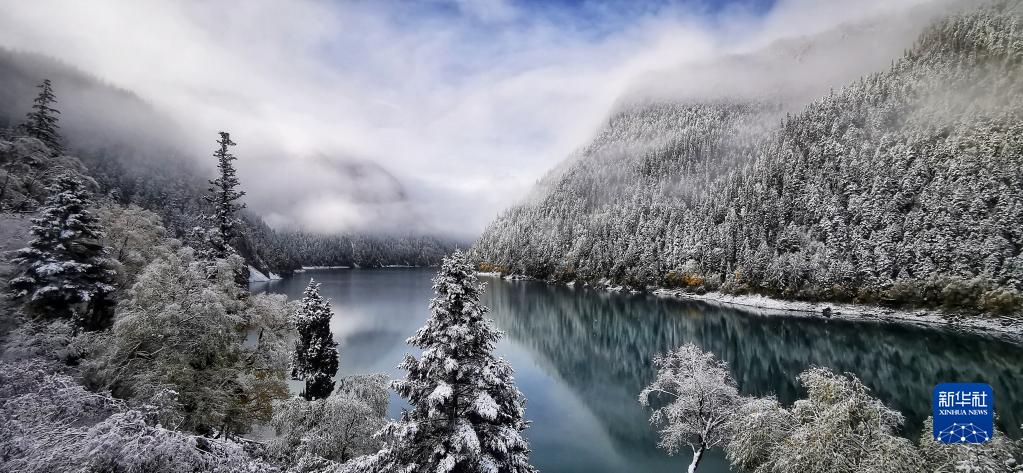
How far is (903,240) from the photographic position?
97875 millimetres

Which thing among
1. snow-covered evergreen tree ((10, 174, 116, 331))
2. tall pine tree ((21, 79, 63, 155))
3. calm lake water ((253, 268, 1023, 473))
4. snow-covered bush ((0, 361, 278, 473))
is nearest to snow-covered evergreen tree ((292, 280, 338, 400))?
Answer: calm lake water ((253, 268, 1023, 473))

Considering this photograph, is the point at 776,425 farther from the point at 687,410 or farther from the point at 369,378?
the point at 369,378

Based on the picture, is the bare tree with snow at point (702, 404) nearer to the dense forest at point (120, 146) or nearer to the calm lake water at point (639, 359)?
the calm lake water at point (639, 359)

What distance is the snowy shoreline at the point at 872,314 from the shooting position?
71875mm

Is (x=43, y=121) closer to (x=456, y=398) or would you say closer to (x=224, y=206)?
(x=224, y=206)

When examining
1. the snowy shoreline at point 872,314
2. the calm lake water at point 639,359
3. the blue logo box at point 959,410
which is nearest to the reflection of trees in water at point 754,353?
the calm lake water at point 639,359

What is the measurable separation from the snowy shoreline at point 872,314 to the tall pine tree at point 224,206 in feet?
348

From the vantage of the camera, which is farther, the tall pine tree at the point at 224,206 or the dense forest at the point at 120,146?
the dense forest at the point at 120,146

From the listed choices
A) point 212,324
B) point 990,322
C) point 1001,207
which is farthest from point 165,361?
point 1001,207

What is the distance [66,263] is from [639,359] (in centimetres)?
5849

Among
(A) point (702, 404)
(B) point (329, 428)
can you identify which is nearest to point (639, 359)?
(A) point (702, 404)

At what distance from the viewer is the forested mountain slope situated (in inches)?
3501

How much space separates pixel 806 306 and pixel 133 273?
121112 mm

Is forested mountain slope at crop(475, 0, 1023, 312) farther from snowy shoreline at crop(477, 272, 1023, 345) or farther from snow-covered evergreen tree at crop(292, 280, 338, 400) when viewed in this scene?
snow-covered evergreen tree at crop(292, 280, 338, 400)
